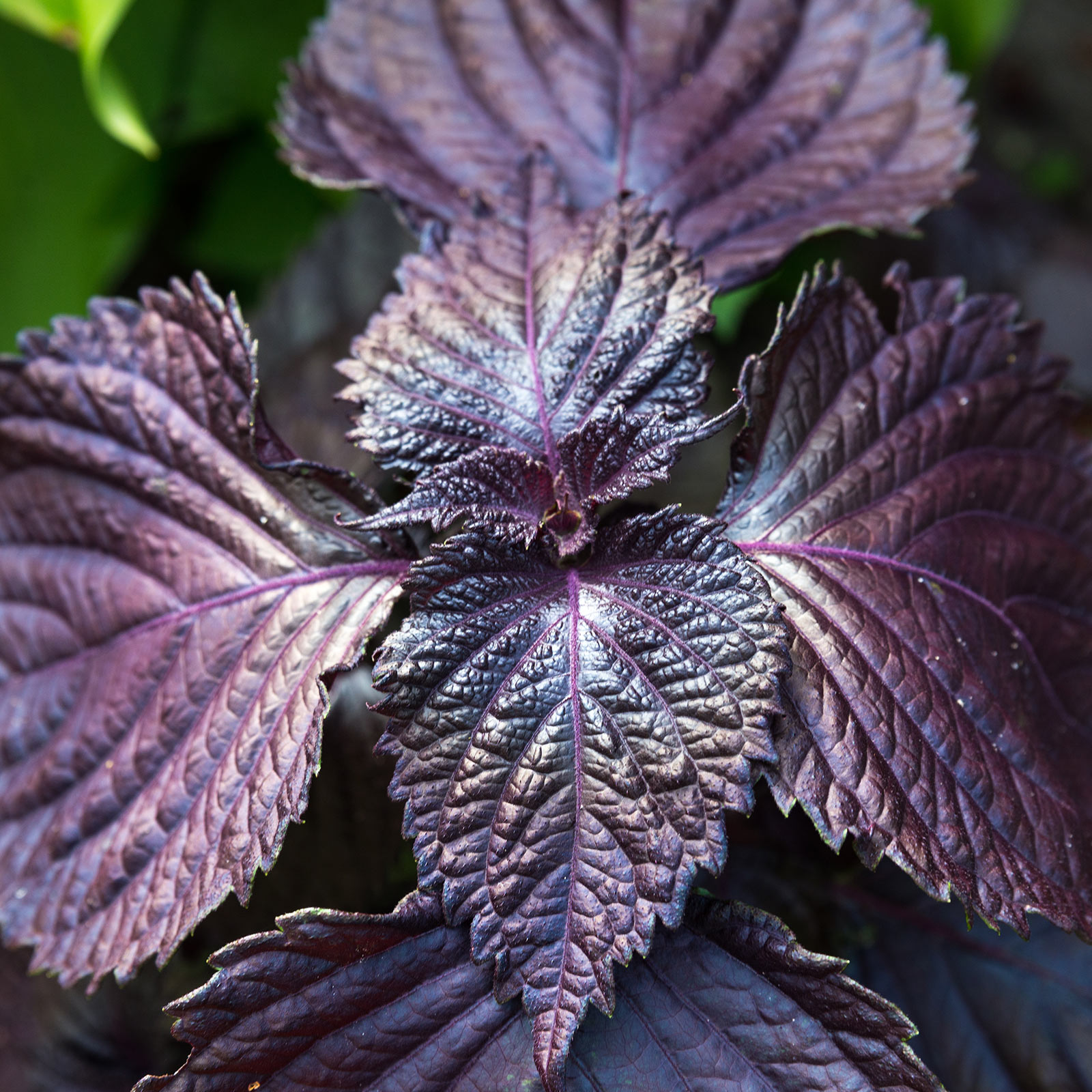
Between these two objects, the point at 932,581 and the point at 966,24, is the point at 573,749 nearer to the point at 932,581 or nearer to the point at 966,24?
the point at 932,581

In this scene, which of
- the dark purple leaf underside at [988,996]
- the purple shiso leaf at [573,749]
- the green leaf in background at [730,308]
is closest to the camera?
the purple shiso leaf at [573,749]

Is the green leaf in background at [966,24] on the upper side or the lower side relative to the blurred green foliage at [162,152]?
lower

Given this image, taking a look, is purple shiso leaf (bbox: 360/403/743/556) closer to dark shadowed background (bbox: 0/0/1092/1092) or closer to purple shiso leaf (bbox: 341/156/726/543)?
purple shiso leaf (bbox: 341/156/726/543)

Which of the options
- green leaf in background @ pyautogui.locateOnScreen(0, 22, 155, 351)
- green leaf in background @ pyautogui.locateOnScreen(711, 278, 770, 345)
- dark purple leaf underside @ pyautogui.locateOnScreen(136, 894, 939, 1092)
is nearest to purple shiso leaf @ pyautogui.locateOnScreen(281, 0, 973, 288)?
green leaf in background @ pyautogui.locateOnScreen(711, 278, 770, 345)

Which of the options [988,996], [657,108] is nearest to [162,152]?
[657,108]

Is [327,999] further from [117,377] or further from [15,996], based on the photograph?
[15,996]

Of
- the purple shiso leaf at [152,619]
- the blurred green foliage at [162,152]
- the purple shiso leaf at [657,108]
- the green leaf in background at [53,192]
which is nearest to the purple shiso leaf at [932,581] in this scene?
the purple shiso leaf at [657,108]

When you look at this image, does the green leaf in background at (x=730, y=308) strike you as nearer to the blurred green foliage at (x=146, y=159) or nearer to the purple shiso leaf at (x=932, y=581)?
the purple shiso leaf at (x=932, y=581)
